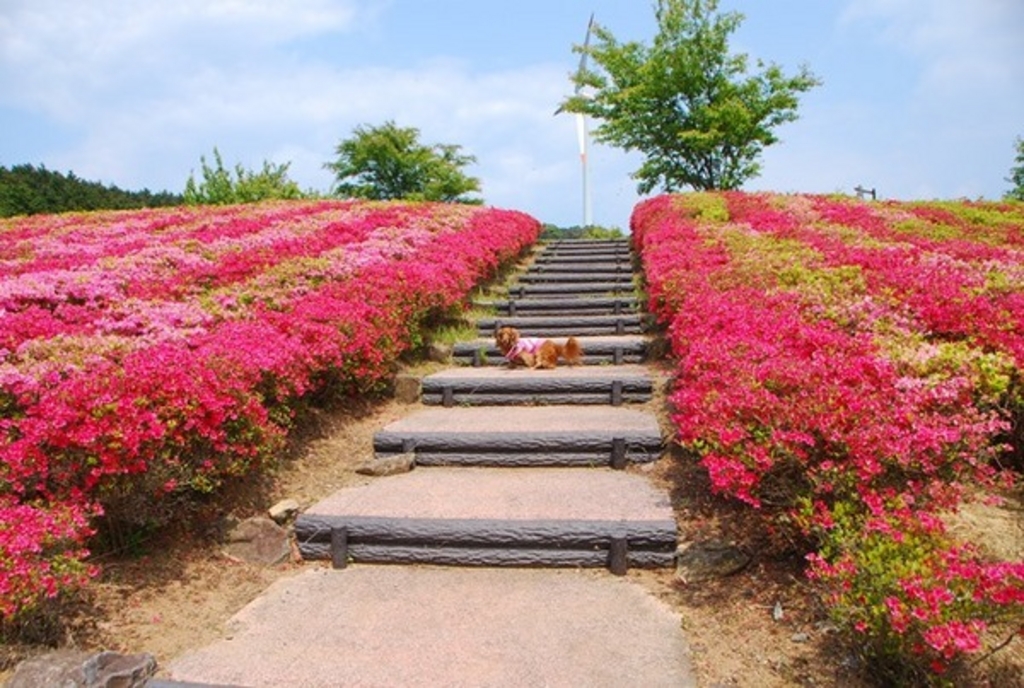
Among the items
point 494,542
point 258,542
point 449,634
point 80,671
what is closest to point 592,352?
point 494,542

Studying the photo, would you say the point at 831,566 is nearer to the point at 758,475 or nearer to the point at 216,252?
the point at 758,475

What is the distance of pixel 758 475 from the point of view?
11.3 feet

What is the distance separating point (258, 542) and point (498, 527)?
1.43 m

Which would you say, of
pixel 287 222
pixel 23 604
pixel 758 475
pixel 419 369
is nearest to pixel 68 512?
pixel 23 604

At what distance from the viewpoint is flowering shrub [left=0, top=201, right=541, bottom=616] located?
357 centimetres

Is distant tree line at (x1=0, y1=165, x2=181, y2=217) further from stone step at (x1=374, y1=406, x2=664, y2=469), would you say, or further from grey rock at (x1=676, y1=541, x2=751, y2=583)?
grey rock at (x1=676, y1=541, x2=751, y2=583)

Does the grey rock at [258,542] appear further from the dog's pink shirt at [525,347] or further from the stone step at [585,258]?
the stone step at [585,258]

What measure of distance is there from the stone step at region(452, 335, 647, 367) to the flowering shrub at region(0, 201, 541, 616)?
0.64 metres

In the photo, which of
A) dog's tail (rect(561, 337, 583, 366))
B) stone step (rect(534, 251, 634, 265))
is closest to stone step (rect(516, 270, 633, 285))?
stone step (rect(534, 251, 634, 265))

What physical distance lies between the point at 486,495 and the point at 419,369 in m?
3.04

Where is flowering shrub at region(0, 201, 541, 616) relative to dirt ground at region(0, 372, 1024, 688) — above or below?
above

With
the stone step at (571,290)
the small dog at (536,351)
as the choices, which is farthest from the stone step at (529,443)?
the stone step at (571,290)

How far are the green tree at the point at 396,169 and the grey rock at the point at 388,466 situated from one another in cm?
2483

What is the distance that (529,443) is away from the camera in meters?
5.24
